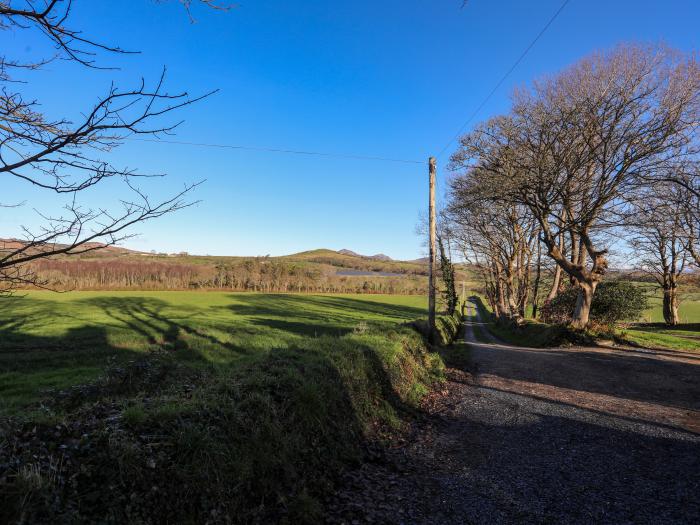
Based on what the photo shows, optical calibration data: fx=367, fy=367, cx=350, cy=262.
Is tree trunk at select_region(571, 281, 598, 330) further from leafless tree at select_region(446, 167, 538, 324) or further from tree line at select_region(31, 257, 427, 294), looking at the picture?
tree line at select_region(31, 257, 427, 294)

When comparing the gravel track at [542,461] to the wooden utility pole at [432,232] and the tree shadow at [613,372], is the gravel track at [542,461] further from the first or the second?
the wooden utility pole at [432,232]

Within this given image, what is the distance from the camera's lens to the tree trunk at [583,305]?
17031 millimetres

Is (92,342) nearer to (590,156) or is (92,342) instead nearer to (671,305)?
(590,156)

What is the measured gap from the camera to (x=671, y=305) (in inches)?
1284

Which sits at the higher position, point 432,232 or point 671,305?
point 432,232

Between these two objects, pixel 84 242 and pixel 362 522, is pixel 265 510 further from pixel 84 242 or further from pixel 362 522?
pixel 84 242

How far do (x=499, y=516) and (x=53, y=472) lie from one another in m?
3.94

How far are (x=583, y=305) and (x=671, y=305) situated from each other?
23.2 metres

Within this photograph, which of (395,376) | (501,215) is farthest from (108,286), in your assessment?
(395,376)

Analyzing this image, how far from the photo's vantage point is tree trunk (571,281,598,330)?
55.9 ft

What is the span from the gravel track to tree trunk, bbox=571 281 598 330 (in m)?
8.33

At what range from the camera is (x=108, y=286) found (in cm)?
7288

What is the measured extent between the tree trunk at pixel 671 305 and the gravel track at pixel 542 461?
29507 mm

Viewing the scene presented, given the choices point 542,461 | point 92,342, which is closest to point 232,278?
point 92,342
